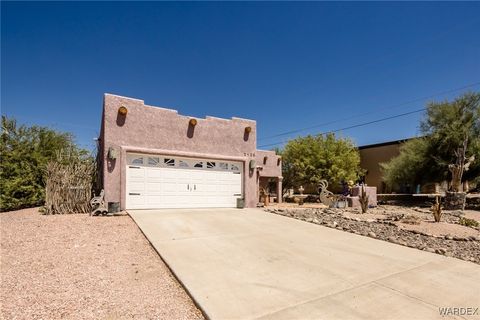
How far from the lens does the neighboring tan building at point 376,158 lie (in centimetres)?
2807

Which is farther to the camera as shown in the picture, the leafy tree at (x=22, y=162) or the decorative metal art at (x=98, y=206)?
the leafy tree at (x=22, y=162)

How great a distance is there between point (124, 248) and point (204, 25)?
10.1 metres

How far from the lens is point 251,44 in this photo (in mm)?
13781

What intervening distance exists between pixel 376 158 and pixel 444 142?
12720 mm

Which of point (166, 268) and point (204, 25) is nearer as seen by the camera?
point (166, 268)

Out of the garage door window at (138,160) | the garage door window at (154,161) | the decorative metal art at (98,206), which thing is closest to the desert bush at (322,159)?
the garage door window at (154,161)

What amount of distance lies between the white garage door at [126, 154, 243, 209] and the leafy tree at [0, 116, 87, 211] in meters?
3.49

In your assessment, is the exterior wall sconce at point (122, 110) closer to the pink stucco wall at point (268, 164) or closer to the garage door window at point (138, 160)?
the garage door window at point (138, 160)

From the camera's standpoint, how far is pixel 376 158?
29719mm

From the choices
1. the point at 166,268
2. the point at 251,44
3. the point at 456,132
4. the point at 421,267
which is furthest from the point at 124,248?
the point at 456,132

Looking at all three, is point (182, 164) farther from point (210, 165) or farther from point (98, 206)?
point (98, 206)

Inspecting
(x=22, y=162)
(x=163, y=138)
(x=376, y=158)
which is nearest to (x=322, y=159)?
(x=376, y=158)

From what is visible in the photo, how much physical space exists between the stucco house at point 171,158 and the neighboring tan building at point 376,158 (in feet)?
70.2

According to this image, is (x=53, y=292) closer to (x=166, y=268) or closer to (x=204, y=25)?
(x=166, y=268)
